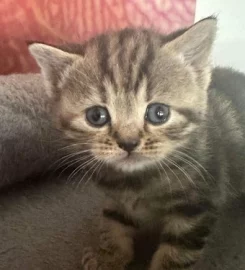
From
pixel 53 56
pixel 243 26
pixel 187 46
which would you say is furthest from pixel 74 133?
pixel 243 26

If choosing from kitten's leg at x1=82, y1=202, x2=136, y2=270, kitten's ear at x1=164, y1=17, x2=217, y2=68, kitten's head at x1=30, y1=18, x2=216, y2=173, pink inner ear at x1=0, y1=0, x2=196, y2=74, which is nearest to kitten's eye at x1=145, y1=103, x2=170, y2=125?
kitten's head at x1=30, y1=18, x2=216, y2=173

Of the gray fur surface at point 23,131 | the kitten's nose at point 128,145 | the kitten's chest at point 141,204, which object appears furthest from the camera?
the gray fur surface at point 23,131

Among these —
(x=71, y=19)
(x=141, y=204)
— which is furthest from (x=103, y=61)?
(x=71, y=19)

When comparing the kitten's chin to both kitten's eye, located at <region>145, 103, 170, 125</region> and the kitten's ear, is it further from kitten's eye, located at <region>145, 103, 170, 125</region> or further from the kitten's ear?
the kitten's ear

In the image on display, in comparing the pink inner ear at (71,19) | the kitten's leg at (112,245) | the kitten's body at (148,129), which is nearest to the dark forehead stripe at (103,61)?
the kitten's body at (148,129)

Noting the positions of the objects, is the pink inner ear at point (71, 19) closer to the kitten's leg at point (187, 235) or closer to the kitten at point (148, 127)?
the kitten at point (148, 127)

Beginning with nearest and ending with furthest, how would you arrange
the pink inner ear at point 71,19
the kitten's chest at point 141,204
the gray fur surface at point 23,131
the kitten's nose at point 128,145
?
1. the kitten's nose at point 128,145
2. the kitten's chest at point 141,204
3. the gray fur surface at point 23,131
4. the pink inner ear at point 71,19
